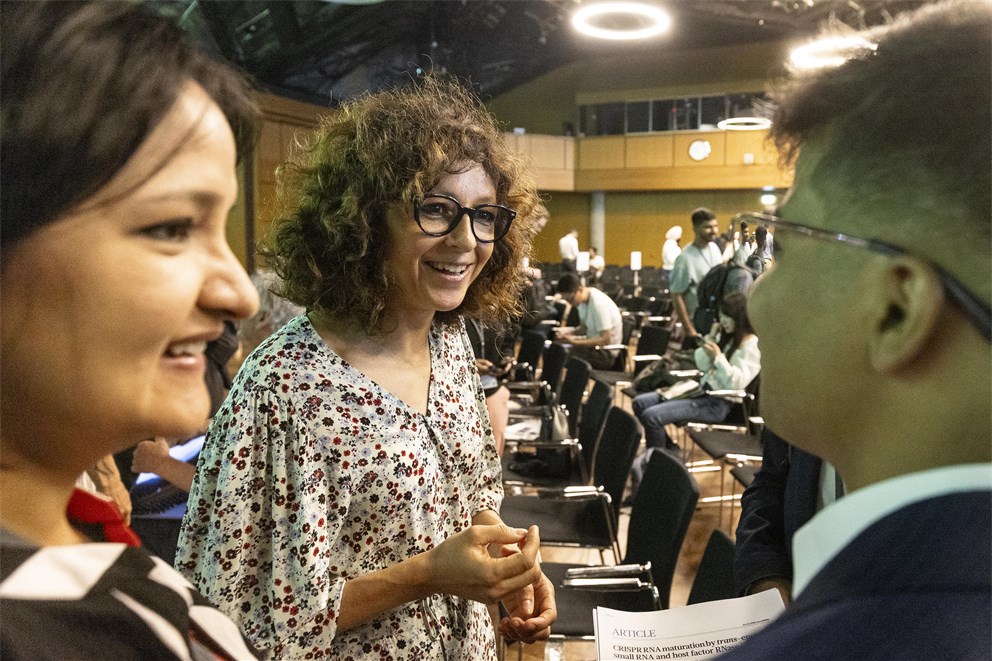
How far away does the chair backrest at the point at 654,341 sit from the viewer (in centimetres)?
562

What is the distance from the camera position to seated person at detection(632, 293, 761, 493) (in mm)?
4191

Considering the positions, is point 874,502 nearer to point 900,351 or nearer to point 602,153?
point 900,351

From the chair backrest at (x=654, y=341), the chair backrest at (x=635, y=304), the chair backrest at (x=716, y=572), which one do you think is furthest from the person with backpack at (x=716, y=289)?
the chair backrest at (x=635, y=304)

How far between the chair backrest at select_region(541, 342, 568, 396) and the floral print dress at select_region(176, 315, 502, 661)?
11.6 feet

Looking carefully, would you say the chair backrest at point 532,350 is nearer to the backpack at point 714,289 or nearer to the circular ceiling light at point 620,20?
the backpack at point 714,289

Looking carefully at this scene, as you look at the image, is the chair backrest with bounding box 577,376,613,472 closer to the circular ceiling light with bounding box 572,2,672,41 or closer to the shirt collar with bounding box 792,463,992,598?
the shirt collar with bounding box 792,463,992,598

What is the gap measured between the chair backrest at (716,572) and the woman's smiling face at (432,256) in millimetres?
1023

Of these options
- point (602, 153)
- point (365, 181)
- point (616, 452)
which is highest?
point (602, 153)

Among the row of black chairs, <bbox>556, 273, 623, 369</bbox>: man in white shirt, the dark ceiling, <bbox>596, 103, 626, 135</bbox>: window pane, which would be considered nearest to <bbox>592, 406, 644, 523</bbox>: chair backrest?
the row of black chairs

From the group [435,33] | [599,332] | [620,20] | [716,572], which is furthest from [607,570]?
[435,33]

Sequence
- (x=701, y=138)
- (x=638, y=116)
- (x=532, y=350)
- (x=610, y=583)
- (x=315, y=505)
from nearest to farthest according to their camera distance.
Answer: (x=315, y=505) < (x=610, y=583) < (x=532, y=350) < (x=701, y=138) < (x=638, y=116)

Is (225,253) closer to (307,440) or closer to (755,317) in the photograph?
(755,317)

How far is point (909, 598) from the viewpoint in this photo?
52 centimetres

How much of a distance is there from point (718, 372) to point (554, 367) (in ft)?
3.85
